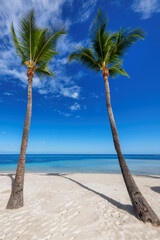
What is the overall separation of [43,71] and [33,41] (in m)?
1.91

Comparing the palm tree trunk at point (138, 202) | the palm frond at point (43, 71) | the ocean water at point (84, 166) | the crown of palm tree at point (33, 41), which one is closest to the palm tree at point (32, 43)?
the crown of palm tree at point (33, 41)

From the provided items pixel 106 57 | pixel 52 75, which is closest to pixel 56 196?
pixel 52 75

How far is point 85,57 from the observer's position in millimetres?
7020

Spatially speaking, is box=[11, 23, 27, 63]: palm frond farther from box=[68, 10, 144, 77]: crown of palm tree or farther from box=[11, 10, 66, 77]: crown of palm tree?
box=[68, 10, 144, 77]: crown of palm tree

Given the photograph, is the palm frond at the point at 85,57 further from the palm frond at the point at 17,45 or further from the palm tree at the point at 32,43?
the palm frond at the point at 17,45

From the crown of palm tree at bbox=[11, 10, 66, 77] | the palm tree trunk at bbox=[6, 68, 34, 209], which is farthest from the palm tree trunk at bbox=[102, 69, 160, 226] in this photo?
the crown of palm tree at bbox=[11, 10, 66, 77]

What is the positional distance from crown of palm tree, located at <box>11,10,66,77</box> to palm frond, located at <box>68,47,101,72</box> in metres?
1.29

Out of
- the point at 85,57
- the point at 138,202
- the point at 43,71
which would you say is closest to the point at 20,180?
the point at 138,202

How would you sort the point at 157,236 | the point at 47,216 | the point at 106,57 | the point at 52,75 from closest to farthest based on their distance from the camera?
the point at 157,236
the point at 47,216
the point at 106,57
the point at 52,75

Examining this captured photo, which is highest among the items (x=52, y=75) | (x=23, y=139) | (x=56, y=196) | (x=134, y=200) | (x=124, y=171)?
(x=52, y=75)

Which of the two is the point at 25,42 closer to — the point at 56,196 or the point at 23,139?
the point at 23,139

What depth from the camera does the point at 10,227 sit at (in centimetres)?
321

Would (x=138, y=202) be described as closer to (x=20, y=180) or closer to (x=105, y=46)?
(x=20, y=180)

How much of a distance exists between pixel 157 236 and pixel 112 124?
376 centimetres
